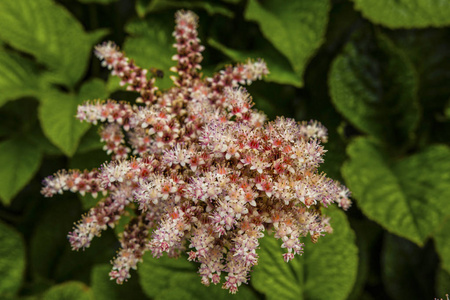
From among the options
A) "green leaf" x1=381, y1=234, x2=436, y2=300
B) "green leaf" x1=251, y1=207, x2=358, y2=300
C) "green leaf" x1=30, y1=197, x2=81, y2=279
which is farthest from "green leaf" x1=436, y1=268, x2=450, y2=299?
"green leaf" x1=30, y1=197, x2=81, y2=279

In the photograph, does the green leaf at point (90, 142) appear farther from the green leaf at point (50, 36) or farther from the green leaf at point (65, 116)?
the green leaf at point (50, 36)

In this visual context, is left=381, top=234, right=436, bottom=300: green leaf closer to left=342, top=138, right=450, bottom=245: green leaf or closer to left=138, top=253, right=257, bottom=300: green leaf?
left=342, top=138, right=450, bottom=245: green leaf

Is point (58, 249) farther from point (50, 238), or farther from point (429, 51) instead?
point (429, 51)

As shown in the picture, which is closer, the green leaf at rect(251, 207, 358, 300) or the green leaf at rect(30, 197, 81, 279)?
the green leaf at rect(251, 207, 358, 300)

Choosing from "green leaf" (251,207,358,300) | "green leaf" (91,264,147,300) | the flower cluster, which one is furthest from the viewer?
"green leaf" (91,264,147,300)

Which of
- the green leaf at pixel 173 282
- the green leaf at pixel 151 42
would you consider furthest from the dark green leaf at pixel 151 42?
the green leaf at pixel 173 282

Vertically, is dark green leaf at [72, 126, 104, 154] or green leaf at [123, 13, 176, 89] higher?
green leaf at [123, 13, 176, 89]

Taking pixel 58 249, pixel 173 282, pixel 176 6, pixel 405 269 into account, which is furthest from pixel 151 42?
pixel 405 269
